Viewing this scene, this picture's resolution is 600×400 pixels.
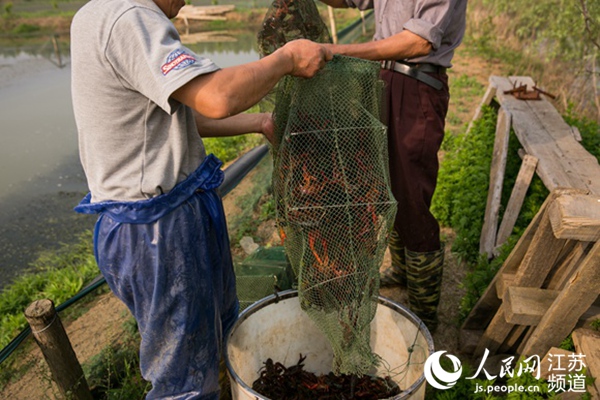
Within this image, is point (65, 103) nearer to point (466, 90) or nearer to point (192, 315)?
point (466, 90)

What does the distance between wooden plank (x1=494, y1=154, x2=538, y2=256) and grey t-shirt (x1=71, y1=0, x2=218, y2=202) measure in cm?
314

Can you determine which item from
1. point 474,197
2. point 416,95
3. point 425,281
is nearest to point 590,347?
point 425,281

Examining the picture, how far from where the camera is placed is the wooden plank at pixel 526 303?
276 centimetres

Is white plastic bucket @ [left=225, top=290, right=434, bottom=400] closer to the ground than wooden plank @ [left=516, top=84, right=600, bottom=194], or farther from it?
closer to the ground

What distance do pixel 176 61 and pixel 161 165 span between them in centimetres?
48

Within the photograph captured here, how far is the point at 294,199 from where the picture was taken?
7.64ft

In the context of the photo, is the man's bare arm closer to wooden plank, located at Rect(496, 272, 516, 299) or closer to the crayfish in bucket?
the crayfish in bucket

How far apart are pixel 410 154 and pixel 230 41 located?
1981 centimetres

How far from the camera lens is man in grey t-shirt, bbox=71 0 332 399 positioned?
1742 millimetres

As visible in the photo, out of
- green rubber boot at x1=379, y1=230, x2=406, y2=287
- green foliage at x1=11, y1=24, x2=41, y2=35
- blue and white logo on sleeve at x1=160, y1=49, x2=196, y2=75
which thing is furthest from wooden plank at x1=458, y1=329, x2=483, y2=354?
green foliage at x1=11, y1=24, x2=41, y2=35

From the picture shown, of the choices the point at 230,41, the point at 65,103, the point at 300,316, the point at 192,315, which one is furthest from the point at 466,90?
the point at 230,41

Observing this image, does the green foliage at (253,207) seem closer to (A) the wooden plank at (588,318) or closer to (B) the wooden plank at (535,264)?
(B) the wooden plank at (535,264)

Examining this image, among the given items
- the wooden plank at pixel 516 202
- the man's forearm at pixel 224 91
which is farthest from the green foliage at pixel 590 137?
the man's forearm at pixel 224 91

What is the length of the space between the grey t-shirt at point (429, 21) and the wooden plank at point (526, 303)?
4.99 feet
